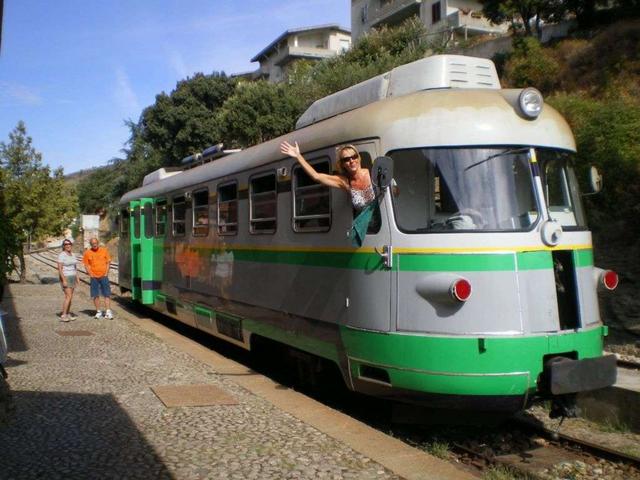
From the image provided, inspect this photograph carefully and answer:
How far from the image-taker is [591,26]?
28.6 meters

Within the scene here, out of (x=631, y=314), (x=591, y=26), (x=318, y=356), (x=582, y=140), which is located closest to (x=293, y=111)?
(x=591, y=26)

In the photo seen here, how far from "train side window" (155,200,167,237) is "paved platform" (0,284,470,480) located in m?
3.42

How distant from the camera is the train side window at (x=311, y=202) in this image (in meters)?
6.85

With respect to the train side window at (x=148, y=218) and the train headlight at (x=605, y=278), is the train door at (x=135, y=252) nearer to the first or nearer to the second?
the train side window at (x=148, y=218)

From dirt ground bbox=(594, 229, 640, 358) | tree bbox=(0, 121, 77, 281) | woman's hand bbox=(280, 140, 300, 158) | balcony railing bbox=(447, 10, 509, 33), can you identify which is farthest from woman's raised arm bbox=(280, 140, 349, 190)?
balcony railing bbox=(447, 10, 509, 33)

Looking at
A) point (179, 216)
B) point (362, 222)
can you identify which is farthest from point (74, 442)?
point (179, 216)

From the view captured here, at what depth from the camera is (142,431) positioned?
19.3 ft

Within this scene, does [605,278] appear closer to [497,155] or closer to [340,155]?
[497,155]

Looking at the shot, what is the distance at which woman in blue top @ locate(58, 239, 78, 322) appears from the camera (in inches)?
530

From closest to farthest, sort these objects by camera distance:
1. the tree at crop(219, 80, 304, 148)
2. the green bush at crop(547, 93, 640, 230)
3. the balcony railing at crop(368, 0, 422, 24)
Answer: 1. the green bush at crop(547, 93, 640, 230)
2. the tree at crop(219, 80, 304, 148)
3. the balcony railing at crop(368, 0, 422, 24)

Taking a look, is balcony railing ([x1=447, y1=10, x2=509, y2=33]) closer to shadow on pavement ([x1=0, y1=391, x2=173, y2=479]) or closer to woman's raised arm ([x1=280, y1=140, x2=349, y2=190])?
woman's raised arm ([x1=280, y1=140, x2=349, y2=190])

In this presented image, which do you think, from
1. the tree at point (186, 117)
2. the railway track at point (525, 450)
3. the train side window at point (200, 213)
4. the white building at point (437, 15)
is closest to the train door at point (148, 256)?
the train side window at point (200, 213)

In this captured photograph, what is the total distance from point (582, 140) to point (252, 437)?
13.4 meters

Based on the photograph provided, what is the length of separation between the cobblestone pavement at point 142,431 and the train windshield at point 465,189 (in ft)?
6.72
